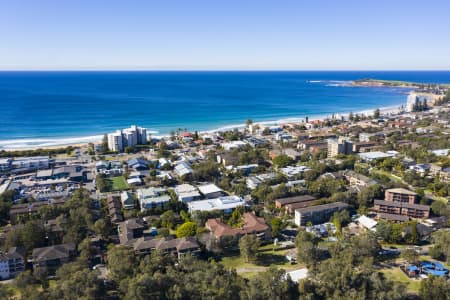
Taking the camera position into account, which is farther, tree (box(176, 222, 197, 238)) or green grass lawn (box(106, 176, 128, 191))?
green grass lawn (box(106, 176, 128, 191))

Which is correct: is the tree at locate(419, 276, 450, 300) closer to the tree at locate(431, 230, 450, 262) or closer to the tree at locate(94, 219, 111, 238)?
the tree at locate(431, 230, 450, 262)

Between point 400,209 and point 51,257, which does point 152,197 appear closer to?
point 51,257

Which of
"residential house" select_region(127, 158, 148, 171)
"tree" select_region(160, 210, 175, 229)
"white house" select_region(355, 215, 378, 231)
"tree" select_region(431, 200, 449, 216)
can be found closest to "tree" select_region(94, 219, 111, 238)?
"tree" select_region(160, 210, 175, 229)

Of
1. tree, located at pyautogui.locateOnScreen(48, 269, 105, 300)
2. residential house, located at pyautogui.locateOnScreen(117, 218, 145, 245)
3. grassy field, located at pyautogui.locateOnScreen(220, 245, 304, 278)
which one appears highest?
tree, located at pyautogui.locateOnScreen(48, 269, 105, 300)

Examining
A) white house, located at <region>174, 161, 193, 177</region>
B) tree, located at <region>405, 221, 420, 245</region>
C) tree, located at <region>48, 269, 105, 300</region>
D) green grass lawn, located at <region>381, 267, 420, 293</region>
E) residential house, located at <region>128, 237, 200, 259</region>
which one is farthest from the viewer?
white house, located at <region>174, 161, 193, 177</region>

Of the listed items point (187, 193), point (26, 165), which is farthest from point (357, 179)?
point (26, 165)

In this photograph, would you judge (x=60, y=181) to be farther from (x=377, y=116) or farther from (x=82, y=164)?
(x=377, y=116)
